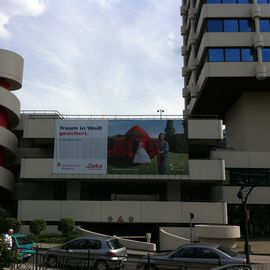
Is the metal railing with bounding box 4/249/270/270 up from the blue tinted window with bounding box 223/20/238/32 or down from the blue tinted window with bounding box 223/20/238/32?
down

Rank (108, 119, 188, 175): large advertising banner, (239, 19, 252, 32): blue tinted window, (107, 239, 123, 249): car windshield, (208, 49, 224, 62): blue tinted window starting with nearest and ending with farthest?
1. (107, 239, 123, 249): car windshield
2. (108, 119, 188, 175): large advertising banner
3. (208, 49, 224, 62): blue tinted window
4. (239, 19, 252, 32): blue tinted window

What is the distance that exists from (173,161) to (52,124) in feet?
37.7

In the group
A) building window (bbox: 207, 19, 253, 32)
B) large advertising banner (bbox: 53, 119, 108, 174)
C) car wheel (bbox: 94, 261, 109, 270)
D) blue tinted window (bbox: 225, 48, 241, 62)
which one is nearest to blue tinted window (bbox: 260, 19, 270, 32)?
building window (bbox: 207, 19, 253, 32)

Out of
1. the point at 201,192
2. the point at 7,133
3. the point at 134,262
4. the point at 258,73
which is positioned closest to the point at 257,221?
the point at 201,192

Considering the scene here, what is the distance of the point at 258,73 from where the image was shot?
40344 mm

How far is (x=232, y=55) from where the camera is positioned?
4250cm

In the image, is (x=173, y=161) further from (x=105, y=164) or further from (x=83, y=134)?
(x=83, y=134)

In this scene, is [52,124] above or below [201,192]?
above

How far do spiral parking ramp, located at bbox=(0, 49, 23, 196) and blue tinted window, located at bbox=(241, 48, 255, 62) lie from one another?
21.7 m

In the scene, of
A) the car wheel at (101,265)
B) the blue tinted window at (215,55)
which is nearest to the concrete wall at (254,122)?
the blue tinted window at (215,55)

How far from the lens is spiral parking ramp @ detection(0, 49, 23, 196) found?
38281mm

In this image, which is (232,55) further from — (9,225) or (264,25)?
(9,225)

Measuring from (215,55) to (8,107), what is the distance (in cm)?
2077

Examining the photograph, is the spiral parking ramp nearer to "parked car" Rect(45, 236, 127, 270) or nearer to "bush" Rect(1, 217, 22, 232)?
"bush" Rect(1, 217, 22, 232)
